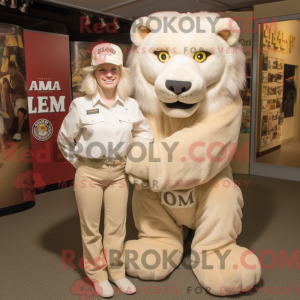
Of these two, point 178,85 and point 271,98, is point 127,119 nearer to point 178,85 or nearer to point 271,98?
point 178,85

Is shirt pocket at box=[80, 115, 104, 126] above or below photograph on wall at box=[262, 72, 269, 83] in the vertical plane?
below

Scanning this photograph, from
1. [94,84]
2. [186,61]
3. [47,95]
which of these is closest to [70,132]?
[94,84]

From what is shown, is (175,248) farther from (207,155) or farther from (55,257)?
(55,257)

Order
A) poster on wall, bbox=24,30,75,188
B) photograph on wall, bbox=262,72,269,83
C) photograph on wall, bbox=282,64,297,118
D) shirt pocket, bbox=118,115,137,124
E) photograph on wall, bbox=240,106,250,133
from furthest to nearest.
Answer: photograph on wall, bbox=240,106,250,133
photograph on wall, bbox=262,72,269,83
photograph on wall, bbox=282,64,297,118
poster on wall, bbox=24,30,75,188
shirt pocket, bbox=118,115,137,124

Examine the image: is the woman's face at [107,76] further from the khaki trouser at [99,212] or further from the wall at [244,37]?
the wall at [244,37]

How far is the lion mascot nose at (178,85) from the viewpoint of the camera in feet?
5.59

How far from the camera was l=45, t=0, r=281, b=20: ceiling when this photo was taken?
4.57 m

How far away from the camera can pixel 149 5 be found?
15.6 ft

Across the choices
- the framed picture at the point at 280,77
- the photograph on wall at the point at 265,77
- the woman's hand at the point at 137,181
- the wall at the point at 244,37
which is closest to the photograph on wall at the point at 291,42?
the framed picture at the point at 280,77

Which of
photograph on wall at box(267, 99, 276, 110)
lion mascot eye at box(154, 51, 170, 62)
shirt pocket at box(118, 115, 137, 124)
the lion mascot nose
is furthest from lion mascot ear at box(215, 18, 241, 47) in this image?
photograph on wall at box(267, 99, 276, 110)

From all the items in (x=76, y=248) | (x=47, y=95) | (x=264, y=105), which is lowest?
(x=76, y=248)

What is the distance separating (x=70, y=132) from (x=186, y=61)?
2.53ft

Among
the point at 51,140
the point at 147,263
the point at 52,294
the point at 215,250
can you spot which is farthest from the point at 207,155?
the point at 51,140

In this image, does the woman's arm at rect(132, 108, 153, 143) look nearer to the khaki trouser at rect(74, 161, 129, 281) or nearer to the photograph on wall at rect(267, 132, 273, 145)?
the khaki trouser at rect(74, 161, 129, 281)
